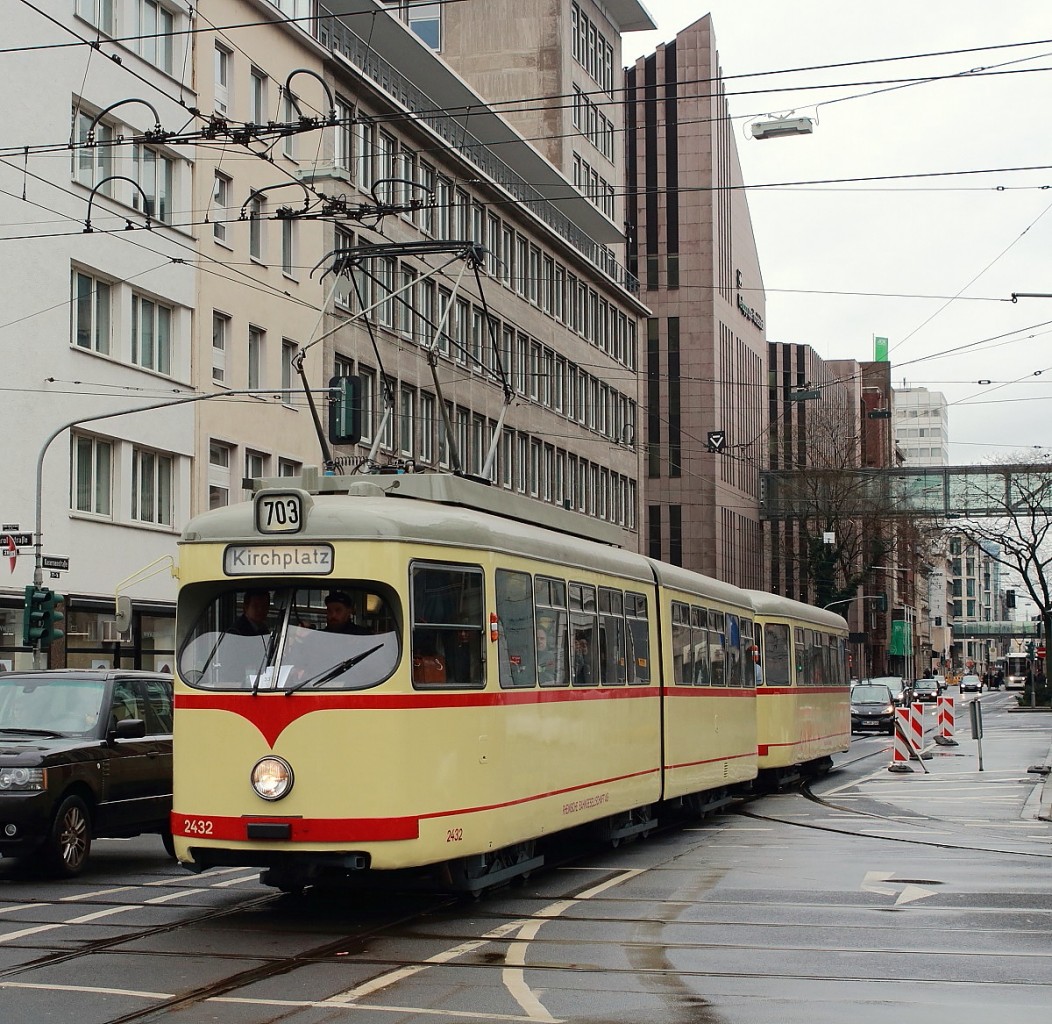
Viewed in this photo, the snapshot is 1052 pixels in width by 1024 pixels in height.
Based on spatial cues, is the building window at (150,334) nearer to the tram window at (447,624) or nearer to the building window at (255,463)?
the building window at (255,463)

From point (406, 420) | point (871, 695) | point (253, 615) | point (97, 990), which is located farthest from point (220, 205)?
point (97, 990)

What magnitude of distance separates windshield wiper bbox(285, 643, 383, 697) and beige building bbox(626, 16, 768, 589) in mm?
82285

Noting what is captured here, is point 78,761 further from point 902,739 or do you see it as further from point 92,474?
point 92,474

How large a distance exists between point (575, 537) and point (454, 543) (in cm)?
345

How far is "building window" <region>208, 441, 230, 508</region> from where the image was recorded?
41.8m

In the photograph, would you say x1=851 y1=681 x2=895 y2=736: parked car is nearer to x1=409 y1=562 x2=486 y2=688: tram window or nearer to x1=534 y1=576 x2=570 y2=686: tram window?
x1=534 y1=576 x2=570 y2=686: tram window

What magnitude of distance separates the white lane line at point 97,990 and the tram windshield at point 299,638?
2.67m

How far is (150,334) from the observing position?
39.4m

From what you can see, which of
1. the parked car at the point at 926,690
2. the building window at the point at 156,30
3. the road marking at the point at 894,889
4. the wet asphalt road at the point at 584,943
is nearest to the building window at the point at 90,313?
the building window at the point at 156,30

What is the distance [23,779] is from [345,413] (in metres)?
24.6

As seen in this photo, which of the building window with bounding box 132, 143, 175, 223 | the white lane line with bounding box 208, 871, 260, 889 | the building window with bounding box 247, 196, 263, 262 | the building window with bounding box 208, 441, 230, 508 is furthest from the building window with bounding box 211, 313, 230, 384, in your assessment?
the white lane line with bounding box 208, 871, 260, 889

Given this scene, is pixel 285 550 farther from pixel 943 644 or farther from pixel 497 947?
pixel 943 644

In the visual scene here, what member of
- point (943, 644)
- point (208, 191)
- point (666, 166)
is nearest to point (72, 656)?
point (208, 191)

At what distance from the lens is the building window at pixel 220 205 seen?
1634 inches
